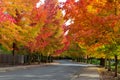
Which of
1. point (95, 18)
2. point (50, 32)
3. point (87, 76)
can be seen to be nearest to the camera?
point (95, 18)

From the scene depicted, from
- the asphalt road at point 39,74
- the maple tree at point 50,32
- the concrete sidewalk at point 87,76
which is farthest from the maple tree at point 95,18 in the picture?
the maple tree at point 50,32

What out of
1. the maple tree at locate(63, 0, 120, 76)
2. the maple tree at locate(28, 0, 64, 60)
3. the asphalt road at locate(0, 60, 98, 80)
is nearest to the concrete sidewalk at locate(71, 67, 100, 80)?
the asphalt road at locate(0, 60, 98, 80)

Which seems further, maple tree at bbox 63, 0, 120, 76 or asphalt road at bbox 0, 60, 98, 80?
asphalt road at bbox 0, 60, 98, 80

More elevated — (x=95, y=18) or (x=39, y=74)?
(x=95, y=18)

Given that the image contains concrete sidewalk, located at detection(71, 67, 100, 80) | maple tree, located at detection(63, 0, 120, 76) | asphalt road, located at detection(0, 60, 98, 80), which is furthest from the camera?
concrete sidewalk, located at detection(71, 67, 100, 80)

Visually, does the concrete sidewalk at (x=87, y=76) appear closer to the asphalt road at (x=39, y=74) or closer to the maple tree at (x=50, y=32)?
the asphalt road at (x=39, y=74)

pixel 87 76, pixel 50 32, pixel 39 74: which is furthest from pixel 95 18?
pixel 50 32

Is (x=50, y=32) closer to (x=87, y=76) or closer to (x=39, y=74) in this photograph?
(x=39, y=74)

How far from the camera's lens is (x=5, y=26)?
→ 36656 millimetres

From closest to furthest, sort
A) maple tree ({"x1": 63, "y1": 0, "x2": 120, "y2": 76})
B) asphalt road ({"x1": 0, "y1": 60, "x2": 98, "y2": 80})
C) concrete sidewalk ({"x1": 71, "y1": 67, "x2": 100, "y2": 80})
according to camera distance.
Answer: maple tree ({"x1": 63, "y1": 0, "x2": 120, "y2": 76}), asphalt road ({"x1": 0, "y1": 60, "x2": 98, "y2": 80}), concrete sidewalk ({"x1": 71, "y1": 67, "x2": 100, "y2": 80})

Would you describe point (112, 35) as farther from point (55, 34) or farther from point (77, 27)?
point (55, 34)

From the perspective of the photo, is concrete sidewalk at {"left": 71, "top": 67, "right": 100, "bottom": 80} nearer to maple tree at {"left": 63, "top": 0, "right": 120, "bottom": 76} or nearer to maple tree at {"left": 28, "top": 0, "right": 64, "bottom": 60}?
maple tree at {"left": 63, "top": 0, "right": 120, "bottom": 76}

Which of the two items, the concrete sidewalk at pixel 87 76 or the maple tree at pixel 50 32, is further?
the maple tree at pixel 50 32

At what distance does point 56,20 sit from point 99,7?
4444cm
